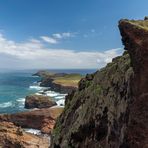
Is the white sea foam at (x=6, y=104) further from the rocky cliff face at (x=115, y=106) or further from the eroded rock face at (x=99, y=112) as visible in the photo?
the eroded rock face at (x=99, y=112)

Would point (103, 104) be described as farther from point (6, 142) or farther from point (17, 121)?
point (17, 121)

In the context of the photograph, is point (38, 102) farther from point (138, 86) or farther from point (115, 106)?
point (138, 86)

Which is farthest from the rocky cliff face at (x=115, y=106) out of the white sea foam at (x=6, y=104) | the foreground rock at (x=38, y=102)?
the white sea foam at (x=6, y=104)

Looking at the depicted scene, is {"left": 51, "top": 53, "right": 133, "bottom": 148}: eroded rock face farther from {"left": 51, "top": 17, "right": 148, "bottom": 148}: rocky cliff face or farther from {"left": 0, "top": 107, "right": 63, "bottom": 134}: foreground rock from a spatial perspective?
{"left": 0, "top": 107, "right": 63, "bottom": 134}: foreground rock

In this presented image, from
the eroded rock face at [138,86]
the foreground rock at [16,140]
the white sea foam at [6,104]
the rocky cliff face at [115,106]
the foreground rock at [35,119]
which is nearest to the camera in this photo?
the eroded rock face at [138,86]

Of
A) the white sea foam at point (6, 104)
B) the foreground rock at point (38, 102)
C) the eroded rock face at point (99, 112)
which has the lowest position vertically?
the white sea foam at point (6, 104)

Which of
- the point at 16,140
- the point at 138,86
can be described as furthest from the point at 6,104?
the point at 138,86

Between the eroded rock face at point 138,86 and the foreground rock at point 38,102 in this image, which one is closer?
the eroded rock face at point 138,86
